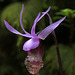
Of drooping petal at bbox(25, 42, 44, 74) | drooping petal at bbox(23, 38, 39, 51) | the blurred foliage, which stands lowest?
the blurred foliage

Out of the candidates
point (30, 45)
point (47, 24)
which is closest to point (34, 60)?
point (30, 45)

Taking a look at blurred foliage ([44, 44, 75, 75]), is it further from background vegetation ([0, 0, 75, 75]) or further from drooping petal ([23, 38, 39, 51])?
drooping petal ([23, 38, 39, 51])

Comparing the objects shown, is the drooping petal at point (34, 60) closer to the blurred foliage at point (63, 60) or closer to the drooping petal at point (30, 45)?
the drooping petal at point (30, 45)

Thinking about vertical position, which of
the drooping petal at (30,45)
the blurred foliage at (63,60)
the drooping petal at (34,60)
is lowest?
the blurred foliage at (63,60)

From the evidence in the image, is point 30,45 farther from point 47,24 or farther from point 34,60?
point 47,24

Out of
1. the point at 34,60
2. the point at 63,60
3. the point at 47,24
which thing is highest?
the point at 34,60

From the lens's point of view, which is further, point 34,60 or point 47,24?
point 47,24

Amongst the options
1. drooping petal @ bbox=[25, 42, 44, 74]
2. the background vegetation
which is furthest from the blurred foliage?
drooping petal @ bbox=[25, 42, 44, 74]

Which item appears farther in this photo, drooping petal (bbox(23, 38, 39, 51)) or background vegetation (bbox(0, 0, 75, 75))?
background vegetation (bbox(0, 0, 75, 75))

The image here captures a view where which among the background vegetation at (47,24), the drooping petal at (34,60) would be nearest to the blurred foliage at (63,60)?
the background vegetation at (47,24)
